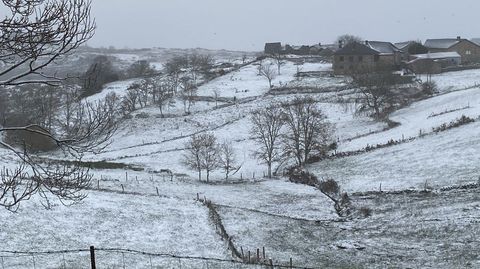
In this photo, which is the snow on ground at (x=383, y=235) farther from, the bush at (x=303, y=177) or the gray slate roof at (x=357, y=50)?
the gray slate roof at (x=357, y=50)

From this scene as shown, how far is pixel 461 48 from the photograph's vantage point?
115000mm

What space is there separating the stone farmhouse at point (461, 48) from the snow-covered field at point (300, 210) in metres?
53.9

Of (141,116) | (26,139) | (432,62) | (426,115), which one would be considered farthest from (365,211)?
(432,62)

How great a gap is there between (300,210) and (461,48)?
95.7 metres

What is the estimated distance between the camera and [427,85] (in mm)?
82250

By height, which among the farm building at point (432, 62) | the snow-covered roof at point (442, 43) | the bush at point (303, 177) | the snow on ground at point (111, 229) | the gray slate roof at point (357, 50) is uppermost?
the snow-covered roof at point (442, 43)

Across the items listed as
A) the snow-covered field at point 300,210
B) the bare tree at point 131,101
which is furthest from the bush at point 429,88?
the bare tree at point 131,101

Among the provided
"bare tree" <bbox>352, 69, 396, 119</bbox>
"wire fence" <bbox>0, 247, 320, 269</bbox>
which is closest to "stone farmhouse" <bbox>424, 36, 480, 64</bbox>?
"bare tree" <bbox>352, 69, 396, 119</bbox>

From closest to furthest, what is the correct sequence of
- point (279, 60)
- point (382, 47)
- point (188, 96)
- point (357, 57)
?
point (188, 96) < point (357, 57) < point (382, 47) < point (279, 60)

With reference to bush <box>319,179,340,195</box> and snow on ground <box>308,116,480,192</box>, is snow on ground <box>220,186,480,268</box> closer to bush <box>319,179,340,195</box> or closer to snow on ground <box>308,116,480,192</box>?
snow on ground <box>308,116,480,192</box>

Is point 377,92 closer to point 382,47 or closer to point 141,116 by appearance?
point 141,116

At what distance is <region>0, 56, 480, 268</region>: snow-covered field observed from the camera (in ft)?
82.1

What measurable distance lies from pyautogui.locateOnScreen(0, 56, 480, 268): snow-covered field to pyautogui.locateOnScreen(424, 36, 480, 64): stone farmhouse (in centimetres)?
5393

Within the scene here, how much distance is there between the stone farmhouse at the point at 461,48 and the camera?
11325 cm
